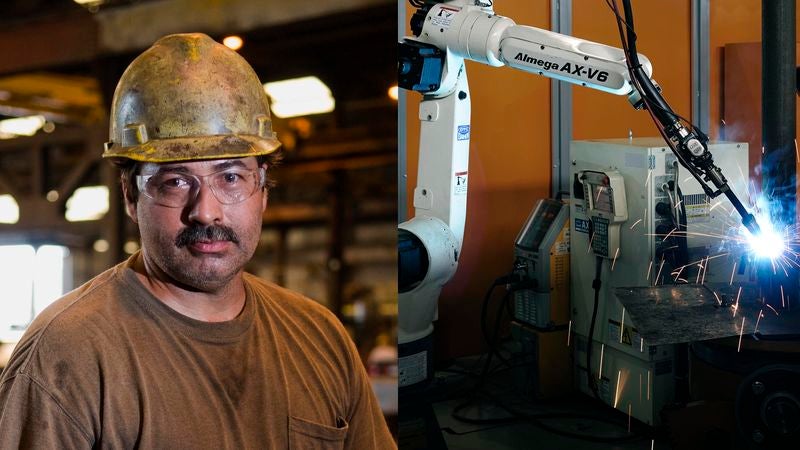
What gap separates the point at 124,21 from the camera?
9.81 feet

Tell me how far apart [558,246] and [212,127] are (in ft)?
7.66

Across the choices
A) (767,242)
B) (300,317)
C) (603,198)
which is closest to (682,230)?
(603,198)

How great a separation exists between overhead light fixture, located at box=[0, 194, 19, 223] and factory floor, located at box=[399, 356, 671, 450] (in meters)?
1.75

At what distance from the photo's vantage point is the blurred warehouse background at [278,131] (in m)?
2.97

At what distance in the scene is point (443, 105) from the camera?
3.15 meters

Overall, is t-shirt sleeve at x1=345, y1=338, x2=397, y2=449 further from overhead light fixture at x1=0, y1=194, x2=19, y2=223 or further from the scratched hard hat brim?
overhead light fixture at x1=0, y1=194, x2=19, y2=223

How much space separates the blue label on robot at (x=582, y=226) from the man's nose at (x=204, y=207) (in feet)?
7.41

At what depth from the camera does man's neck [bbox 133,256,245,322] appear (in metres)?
1.70

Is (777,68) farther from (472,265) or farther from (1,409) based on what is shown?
(1,409)

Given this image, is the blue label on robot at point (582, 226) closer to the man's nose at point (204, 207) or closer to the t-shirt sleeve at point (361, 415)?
the t-shirt sleeve at point (361, 415)

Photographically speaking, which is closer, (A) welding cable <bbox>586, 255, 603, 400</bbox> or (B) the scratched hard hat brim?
(B) the scratched hard hat brim

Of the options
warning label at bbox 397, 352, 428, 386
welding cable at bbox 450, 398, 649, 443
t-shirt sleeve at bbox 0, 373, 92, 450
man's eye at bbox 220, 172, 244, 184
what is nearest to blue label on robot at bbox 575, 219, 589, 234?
welding cable at bbox 450, 398, 649, 443

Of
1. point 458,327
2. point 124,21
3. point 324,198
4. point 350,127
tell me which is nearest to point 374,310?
point 324,198

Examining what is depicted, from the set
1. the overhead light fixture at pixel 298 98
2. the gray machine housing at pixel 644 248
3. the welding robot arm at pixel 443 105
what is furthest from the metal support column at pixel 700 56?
the overhead light fixture at pixel 298 98
